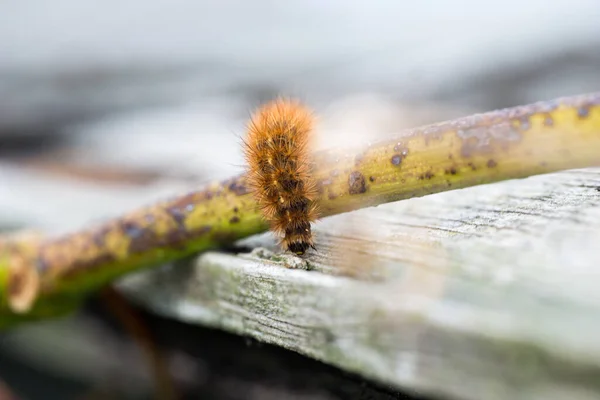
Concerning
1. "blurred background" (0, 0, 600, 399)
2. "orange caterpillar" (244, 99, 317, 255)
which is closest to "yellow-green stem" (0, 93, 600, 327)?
"orange caterpillar" (244, 99, 317, 255)

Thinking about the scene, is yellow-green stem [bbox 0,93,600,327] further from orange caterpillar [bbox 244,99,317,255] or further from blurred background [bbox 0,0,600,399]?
blurred background [bbox 0,0,600,399]

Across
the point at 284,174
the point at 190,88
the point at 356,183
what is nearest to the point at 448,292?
the point at 356,183

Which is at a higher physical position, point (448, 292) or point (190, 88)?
point (190, 88)

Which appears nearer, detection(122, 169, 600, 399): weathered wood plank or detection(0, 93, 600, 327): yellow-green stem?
detection(122, 169, 600, 399): weathered wood plank

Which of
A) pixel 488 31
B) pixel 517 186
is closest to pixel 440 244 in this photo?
pixel 517 186

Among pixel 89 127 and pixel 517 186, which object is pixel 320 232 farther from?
pixel 89 127

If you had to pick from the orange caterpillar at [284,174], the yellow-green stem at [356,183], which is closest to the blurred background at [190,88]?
the yellow-green stem at [356,183]

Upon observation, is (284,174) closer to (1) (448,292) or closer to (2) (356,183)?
(2) (356,183)
